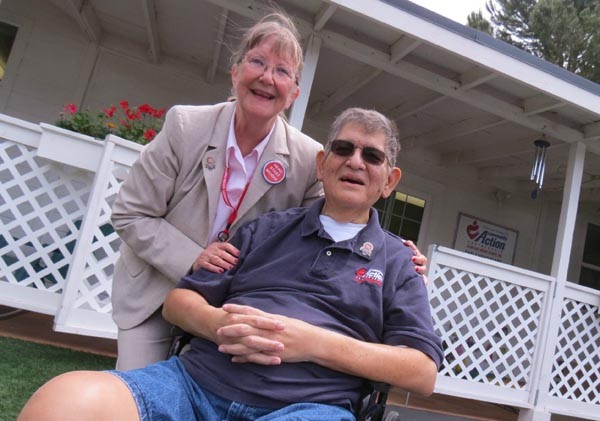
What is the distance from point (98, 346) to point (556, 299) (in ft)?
14.3

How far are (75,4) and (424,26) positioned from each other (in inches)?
A: 142

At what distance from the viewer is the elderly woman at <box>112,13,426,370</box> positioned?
5.13 feet

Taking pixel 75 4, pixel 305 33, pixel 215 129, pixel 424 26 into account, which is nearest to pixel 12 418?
pixel 215 129

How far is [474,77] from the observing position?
170 inches

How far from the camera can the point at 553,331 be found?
4.59 m

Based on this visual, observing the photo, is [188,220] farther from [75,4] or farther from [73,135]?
[75,4]

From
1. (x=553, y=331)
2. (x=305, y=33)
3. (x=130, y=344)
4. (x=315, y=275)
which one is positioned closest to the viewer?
(x=315, y=275)

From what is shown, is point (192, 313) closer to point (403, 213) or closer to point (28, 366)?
point (28, 366)

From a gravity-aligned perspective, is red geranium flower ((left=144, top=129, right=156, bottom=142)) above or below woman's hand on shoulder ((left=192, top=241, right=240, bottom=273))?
above

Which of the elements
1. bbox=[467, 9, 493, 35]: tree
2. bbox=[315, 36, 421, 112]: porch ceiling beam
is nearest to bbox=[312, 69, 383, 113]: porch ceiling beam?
bbox=[315, 36, 421, 112]: porch ceiling beam

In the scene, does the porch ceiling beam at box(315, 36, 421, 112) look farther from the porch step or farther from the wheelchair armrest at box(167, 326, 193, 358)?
the porch step

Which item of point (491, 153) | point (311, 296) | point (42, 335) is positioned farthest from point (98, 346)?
point (491, 153)

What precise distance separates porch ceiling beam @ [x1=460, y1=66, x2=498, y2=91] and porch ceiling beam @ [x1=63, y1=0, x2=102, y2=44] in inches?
160

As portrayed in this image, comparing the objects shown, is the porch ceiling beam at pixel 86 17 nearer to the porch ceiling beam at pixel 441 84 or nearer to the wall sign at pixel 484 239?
the porch ceiling beam at pixel 441 84
